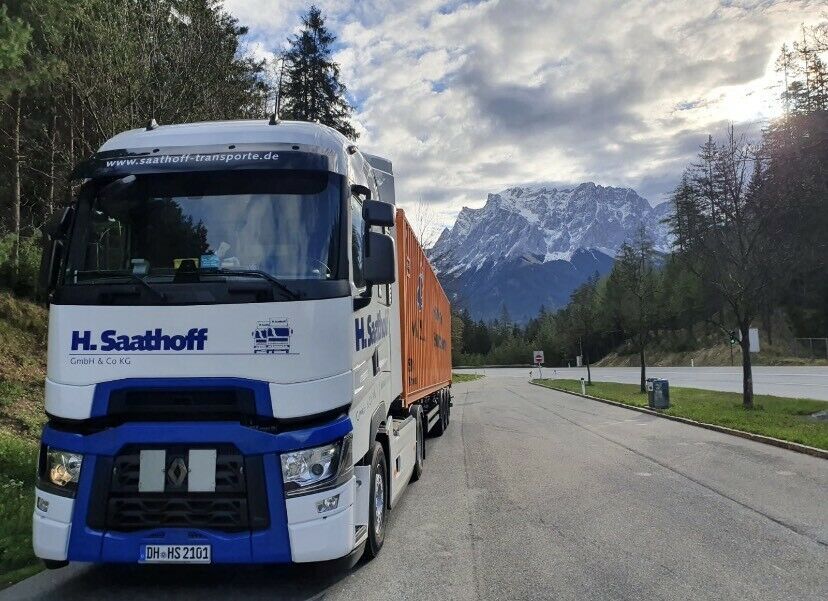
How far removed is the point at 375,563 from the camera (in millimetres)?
5324

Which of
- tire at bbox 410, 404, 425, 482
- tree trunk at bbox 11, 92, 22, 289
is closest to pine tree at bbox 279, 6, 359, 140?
tree trunk at bbox 11, 92, 22, 289

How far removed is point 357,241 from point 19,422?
835cm

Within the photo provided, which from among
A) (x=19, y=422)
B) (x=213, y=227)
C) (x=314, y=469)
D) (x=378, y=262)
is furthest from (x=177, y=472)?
(x=19, y=422)

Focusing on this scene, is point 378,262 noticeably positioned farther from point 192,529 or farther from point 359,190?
point 192,529

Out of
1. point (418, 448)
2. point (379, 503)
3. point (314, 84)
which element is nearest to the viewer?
point (379, 503)

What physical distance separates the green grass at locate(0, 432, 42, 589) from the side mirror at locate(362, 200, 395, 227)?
3.85 meters

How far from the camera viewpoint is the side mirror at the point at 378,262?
504cm

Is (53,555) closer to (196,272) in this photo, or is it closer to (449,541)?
(196,272)

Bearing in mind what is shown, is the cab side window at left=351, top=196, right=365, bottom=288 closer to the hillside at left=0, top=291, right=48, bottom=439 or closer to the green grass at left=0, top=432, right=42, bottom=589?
the green grass at left=0, top=432, right=42, bottom=589

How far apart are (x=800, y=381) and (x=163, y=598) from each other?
108 feet

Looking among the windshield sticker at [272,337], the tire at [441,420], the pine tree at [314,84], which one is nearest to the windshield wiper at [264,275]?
the windshield sticker at [272,337]

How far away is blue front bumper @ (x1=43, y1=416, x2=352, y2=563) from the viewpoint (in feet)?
14.0

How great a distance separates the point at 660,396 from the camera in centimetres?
2105

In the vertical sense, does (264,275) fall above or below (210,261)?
below
